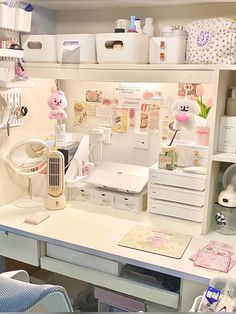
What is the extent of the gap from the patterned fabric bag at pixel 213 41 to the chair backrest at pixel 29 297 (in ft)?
3.56

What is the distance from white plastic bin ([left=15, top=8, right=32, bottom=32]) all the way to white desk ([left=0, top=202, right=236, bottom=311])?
0.89 m

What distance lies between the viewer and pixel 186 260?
4.70 ft

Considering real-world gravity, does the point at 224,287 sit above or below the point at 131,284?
above

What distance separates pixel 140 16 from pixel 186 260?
A: 4.01 ft

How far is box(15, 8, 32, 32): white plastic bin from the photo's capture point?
1723 mm

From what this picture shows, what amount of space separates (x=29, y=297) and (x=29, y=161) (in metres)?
1.11

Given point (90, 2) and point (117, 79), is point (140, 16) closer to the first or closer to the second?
point (90, 2)

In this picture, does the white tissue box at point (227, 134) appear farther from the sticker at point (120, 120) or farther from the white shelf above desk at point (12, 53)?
the white shelf above desk at point (12, 53)

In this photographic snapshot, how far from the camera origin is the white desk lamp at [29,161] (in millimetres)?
1902

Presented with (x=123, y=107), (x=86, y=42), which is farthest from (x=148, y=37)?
(x=123, y=107)

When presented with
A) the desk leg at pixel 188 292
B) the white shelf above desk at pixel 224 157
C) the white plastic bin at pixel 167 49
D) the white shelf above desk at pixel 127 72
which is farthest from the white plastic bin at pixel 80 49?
the desk leg at pixel 188 292

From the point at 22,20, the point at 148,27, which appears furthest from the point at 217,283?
the point at 22,20

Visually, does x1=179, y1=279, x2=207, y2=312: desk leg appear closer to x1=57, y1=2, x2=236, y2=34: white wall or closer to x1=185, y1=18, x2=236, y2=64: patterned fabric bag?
x1=185, y1=18, x2=236, y2=64: patterned fabric bag

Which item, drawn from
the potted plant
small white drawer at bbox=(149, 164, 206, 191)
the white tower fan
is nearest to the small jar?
small white drawer at bbox=(149, 164, 206, 191)
